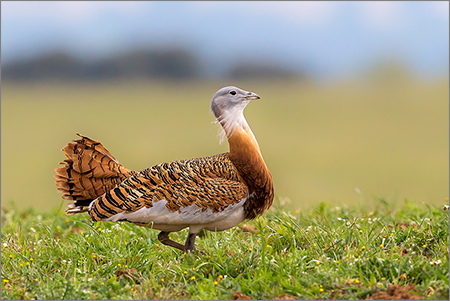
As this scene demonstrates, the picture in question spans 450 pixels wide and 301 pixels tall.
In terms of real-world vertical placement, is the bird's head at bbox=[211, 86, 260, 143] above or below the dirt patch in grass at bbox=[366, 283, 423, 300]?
above

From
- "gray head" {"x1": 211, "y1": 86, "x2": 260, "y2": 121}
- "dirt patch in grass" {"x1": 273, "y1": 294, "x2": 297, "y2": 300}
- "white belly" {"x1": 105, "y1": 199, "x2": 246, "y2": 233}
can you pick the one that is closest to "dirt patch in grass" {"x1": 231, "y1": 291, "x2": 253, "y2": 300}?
"dirt patch in grass" {"x1": 273, "y1": 294, "x2": 297, "y2": 300}

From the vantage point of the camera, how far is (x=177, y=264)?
4.28m

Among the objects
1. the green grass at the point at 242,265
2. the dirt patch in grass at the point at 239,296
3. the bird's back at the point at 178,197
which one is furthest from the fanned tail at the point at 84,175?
the dirt patch in grass at the point at 239,296

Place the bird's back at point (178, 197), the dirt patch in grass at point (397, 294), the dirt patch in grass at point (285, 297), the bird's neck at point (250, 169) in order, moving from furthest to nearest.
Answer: the bird's neck at point (250, 169), the bird's back at point (178, 197), the dirt patch in grass at point (285, 297), the dirt patch in grass at point (397, 294)

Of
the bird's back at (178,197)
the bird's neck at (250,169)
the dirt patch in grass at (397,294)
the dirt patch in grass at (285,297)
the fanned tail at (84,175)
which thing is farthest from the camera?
the fanned tail at (84,175)

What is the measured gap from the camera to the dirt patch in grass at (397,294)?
11.1 feet

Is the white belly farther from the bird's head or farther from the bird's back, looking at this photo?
the bird's head

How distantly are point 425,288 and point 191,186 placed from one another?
7.11 ft

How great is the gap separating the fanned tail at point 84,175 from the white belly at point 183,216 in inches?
19.2

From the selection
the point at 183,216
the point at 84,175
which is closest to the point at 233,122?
the point at 183,216

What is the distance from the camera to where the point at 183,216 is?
4109mm

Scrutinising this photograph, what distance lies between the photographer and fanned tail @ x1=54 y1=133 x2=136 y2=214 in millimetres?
4539

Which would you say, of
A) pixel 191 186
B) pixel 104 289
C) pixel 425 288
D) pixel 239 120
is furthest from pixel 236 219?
pixel 425 288

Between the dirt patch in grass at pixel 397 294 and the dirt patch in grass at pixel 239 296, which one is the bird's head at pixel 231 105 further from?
the dirt patch in grass at pixel 397 294
